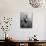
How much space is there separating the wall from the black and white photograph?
0.11 metres

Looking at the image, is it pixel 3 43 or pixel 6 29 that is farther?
pixel 6 29

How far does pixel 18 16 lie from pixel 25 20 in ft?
0.96

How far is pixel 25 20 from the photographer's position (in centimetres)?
464

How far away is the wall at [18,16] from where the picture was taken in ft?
14.9

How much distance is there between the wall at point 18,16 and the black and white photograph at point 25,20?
4.3 inches

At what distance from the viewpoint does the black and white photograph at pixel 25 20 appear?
462 cm

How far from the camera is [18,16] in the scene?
181 inches

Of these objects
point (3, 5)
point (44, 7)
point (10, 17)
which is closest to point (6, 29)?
point (10, 17)

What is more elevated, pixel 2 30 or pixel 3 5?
pixel 3 5

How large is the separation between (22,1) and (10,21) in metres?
0.84

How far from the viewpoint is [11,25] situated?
180 inches

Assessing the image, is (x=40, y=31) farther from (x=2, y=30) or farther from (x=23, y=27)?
(x=2, y=30)

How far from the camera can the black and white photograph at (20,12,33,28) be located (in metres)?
4.62

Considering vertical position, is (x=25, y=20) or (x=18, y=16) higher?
(x=18, y=16)
